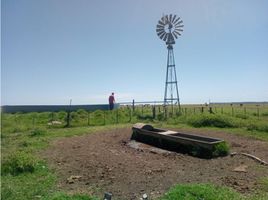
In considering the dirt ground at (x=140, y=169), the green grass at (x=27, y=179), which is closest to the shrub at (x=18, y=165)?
the green grass at (x=27, y=179)

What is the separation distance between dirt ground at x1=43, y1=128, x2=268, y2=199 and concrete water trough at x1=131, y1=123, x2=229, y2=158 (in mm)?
357

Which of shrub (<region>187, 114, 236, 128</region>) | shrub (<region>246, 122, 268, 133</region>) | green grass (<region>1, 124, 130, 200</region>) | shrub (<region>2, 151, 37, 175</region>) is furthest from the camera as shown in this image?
shrub (<region>187, 114, 236, 128</region>)

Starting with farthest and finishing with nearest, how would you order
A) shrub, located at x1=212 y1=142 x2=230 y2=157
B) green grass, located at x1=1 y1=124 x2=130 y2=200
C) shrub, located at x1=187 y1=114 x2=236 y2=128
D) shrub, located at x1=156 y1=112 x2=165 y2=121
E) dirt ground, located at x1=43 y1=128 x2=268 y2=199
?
shrub, located at x1=156 y1=112 x2=165 y2=121 → shrub, located at x1=187 y1=114 x2=236 y2=128 → shrub, located at x1=212 y1=142 x2=230 y2=157 → dirt ground, located at x1=43 y1=128 x2=268 y2=199 → green grass, located at x1=1 y1=124 x2=130 y2=200

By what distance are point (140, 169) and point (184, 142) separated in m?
2.53

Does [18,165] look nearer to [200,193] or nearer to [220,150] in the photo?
[200,193]

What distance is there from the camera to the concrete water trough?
7.82 meters

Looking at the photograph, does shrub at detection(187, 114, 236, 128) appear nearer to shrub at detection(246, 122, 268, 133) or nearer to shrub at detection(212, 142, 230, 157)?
shrub at detection(246, 122, 268, 133)

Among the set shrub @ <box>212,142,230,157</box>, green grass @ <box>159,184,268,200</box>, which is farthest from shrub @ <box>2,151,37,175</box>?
shrub @ <box>212,142,230,157</box>

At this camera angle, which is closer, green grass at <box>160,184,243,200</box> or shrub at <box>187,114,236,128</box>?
green grass at <box>160,184,243,200</box>

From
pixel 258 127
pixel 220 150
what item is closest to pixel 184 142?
pixel 220 150

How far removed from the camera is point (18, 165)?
21.3ft

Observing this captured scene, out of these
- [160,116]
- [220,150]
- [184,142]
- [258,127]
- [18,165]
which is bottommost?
[18,165]

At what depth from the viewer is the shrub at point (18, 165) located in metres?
6.41

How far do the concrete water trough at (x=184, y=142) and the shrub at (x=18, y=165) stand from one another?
4.19 meters
